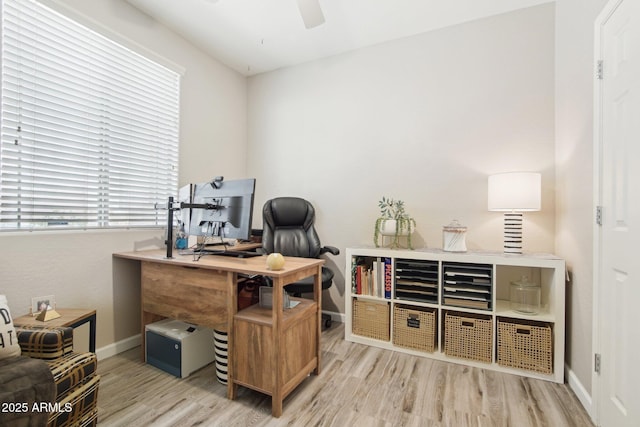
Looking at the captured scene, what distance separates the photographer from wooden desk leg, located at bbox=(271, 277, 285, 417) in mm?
1534

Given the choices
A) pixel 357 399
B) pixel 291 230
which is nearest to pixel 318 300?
pixel 357 399

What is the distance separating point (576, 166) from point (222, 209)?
2357mm

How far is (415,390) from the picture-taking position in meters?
1.83

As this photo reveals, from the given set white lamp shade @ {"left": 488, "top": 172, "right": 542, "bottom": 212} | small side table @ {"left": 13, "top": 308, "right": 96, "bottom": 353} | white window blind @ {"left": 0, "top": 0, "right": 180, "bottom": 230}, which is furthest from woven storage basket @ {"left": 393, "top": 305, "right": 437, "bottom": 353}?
white window blind @ {"left": 0, "top": 0, "right": 180, "bottom": 230}

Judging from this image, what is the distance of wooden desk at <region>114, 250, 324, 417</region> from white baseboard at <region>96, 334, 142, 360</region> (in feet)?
1.65

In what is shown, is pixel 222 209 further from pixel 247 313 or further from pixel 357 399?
pixel 357 399

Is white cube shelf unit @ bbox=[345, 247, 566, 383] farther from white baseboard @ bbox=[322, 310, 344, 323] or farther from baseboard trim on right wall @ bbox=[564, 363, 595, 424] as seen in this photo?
white baseboard @ bbox=[322, 310, 344, 323]

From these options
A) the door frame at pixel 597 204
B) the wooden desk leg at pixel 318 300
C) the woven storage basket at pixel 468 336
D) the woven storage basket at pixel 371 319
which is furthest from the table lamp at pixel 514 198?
the wooden desk leg at pixel 318 300

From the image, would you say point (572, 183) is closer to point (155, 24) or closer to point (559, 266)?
point (559, 266)

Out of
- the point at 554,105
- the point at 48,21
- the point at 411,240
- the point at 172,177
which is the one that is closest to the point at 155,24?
the point at 48,21

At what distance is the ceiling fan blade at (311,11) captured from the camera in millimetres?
1720

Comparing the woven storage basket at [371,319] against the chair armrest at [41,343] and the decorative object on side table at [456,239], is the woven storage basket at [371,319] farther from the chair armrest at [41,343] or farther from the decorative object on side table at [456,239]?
the chair armrest at [41,343]

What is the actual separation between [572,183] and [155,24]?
350 cm

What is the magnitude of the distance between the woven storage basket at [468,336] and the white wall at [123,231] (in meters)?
2.55
